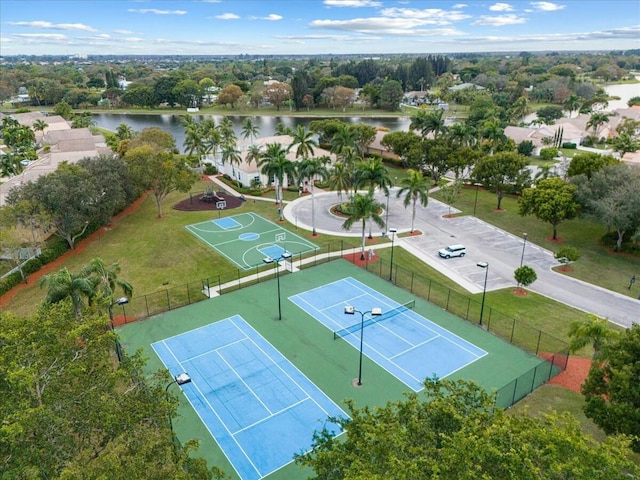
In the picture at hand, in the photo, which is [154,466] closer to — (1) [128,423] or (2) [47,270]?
(1) [128,423]

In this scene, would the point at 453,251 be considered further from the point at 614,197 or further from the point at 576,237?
the point at 614,197

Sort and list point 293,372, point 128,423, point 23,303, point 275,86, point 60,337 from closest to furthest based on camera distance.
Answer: point 128,423, point 60,337, point 293,372, point 23,303, point 275,86

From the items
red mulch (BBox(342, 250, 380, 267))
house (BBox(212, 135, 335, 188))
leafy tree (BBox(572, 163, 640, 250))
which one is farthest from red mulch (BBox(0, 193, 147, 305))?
leafy tree (BBox(572, 163, 640, 250))

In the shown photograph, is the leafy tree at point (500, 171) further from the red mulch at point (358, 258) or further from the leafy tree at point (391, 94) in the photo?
the leafy tree at point (391, 94)

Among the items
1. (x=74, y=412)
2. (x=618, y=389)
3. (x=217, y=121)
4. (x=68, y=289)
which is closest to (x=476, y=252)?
(x=618, y=389)

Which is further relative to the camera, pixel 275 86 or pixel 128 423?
pixel 275 86

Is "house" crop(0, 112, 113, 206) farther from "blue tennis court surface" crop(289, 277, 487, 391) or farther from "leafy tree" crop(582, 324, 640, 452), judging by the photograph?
"leafy tree" crop(582, 324, 640, 452)

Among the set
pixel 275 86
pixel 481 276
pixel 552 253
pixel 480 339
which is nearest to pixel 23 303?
pixel 480 339

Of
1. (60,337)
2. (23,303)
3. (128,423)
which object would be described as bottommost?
(23,303)
